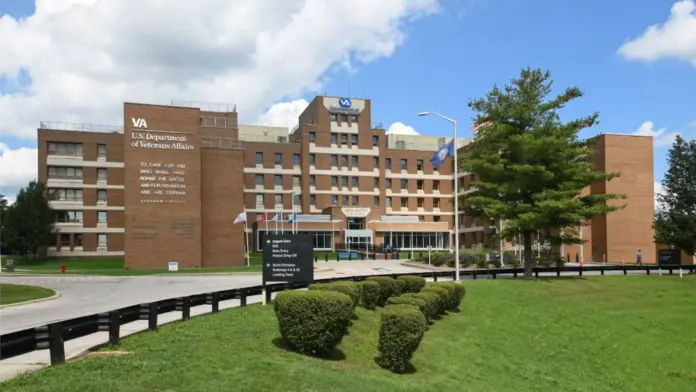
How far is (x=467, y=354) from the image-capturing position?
14852 mm

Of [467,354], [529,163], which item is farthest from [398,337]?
[529,163]

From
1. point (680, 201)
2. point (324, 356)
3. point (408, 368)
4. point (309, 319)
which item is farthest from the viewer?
point (680, 201)

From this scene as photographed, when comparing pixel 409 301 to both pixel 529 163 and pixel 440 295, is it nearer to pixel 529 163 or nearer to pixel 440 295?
pixel 440 295

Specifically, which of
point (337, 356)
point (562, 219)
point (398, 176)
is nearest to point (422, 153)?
point (398, 176)

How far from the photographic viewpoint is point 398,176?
310 feet

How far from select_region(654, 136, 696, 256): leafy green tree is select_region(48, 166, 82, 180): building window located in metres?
64.5

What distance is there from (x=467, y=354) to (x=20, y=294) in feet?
71.0

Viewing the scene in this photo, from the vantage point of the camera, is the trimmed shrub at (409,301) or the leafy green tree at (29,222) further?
the leafy green tree at (29,222)

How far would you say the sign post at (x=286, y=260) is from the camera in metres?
17.5

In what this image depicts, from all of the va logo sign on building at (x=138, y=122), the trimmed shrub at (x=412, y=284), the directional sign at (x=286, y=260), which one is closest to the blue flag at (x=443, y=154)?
the trimmed shrub at (x=412, y=284)

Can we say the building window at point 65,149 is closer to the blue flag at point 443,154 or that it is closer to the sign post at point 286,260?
the blue flag at point 443,154

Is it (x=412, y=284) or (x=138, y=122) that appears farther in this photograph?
(x=138, y=122)

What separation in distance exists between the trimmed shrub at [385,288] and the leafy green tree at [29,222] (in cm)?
5947

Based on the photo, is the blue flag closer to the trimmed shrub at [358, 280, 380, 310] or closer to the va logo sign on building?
the trimmed shrub at [358, 280, 380, 310]
